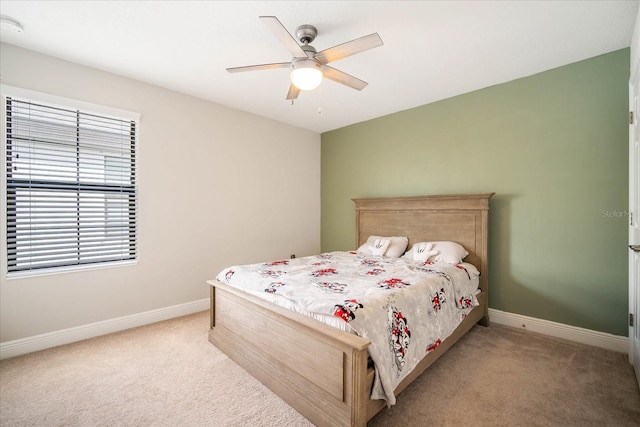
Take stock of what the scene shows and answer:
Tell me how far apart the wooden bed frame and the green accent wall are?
24cm

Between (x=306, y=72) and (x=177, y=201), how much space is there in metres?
2.22

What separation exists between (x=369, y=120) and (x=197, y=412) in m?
3.94

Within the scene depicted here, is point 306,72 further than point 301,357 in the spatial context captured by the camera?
Yes

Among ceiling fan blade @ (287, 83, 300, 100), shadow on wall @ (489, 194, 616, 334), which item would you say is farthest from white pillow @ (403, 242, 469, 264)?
ceiling fan blade @ (287, 83, 300, 100)

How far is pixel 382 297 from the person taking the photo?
6.08ft

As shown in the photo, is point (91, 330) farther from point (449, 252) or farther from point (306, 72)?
point (449, 252)

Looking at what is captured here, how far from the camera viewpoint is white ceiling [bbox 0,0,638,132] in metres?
1.98

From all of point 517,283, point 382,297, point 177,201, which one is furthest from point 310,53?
point 517,283

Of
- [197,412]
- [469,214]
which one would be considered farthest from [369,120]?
[197,412]

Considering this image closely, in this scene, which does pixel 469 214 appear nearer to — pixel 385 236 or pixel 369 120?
pixel 385 236

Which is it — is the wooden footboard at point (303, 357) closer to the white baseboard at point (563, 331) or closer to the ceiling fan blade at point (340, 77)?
the white baseboard at point (563, 331)

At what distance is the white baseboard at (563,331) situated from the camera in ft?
8.13

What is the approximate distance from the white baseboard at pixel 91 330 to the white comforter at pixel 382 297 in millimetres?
1130

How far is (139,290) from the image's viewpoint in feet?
10.2
